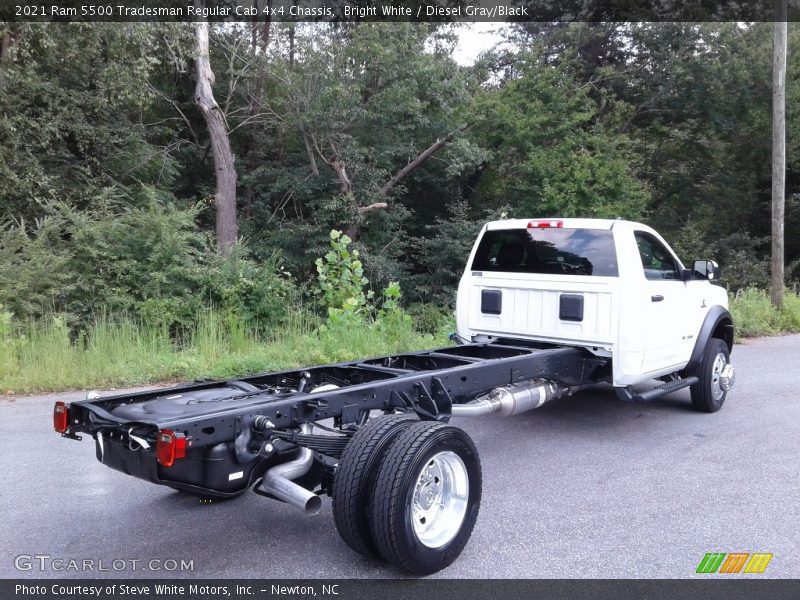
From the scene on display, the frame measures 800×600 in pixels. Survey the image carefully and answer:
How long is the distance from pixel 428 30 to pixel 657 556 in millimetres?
19278

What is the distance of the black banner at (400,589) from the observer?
346 cm

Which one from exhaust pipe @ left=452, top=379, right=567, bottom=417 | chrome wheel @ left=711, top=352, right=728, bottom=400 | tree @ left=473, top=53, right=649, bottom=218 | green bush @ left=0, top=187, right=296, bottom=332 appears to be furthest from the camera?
tree @ left=473, top=53, right=649, bottom=218

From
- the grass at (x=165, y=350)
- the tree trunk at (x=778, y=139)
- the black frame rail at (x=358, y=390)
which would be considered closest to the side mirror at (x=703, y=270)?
the black frame rail at (x=358, y=390)

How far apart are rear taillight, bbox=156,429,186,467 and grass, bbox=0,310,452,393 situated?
5173 mm

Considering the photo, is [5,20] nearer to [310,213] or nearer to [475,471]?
[310,213]

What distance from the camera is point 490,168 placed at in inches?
950

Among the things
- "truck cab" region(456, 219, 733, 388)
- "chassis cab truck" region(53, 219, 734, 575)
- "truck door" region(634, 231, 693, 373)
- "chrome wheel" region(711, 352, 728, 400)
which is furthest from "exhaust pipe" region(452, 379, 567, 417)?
"chrome wheel" region(711, 352, 728, 400)

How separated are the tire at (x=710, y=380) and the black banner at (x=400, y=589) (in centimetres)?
358

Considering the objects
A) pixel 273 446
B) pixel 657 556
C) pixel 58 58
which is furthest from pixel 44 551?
pixel 58 58

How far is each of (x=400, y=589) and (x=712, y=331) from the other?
5.12 metres

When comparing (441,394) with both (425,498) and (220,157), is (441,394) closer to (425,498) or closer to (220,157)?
(425,498)

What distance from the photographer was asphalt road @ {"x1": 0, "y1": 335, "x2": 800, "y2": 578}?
3.81 m

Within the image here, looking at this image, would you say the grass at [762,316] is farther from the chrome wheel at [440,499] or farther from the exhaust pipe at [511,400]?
the chrome wheel at [440,499]

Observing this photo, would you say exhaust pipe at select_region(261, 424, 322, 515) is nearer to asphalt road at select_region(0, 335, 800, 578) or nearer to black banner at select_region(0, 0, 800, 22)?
asphalt road at select_region(0, 335, 800, 578)
